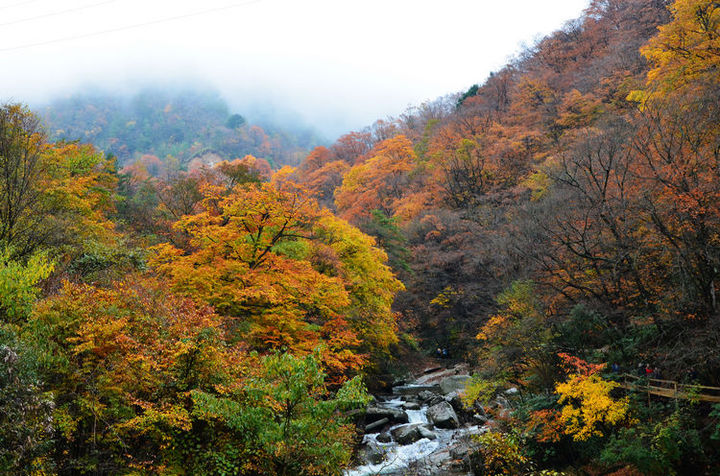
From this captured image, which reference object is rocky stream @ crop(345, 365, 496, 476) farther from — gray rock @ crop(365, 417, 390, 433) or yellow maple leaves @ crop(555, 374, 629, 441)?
yellow maple leaves @ crop(555, 374, 629, 441)

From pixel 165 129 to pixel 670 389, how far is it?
143 meters

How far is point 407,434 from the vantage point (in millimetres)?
17703

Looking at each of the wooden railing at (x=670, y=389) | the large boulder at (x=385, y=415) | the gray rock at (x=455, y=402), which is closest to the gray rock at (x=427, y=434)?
the large boulder at (x=385, y=415)

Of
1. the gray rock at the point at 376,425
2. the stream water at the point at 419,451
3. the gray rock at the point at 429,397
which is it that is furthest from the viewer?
the gray rock at the point at 429,397

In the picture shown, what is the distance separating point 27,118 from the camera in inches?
620

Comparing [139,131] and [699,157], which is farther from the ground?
[139,131]

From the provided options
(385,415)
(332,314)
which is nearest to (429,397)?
(385,415)

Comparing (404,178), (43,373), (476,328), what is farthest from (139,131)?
(43,373)

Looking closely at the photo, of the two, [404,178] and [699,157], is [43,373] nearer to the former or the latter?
[699,157]

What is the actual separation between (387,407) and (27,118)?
65.9 feet

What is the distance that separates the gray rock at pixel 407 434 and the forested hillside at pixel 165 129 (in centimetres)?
9463

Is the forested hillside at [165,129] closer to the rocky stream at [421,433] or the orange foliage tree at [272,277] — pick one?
the orange foliage tree at [272,277]

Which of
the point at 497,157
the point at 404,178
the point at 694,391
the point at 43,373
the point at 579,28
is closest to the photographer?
the point at 43,373

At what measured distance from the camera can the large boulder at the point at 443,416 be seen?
19.1 meters
